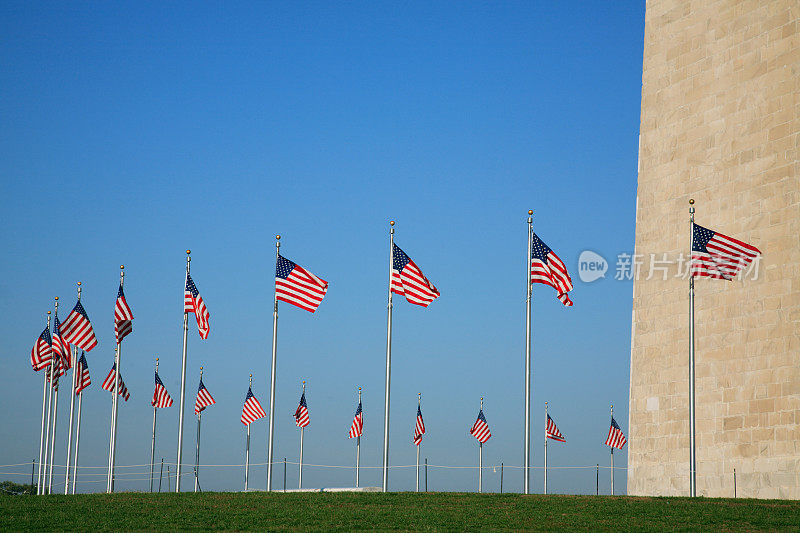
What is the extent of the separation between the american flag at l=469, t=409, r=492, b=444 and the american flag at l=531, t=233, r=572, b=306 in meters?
30.5

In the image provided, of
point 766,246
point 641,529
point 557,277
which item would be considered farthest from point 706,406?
point 641,529

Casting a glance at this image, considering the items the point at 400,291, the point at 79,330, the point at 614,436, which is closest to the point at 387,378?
the point at 400,291

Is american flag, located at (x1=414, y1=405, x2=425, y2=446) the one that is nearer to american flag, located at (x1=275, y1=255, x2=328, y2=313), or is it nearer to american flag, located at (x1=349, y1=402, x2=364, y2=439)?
american flag, located at (x1=349, y1=402, x2=364, y2=439)

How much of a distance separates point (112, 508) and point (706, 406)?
20813mm

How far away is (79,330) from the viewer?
3784 cm

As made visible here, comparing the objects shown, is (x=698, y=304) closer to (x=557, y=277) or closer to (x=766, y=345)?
(x=766, y=345)

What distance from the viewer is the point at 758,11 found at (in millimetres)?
35000

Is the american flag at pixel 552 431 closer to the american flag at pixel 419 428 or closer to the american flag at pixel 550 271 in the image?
the american flag at pixel 419 428

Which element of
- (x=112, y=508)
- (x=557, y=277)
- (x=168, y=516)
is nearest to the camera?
(x=168, y=516)

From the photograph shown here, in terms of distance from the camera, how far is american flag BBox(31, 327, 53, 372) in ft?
141

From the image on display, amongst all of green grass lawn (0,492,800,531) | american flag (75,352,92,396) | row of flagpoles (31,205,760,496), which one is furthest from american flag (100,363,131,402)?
green grass lawn (0,492,800,531)

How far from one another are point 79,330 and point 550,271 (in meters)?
18.7

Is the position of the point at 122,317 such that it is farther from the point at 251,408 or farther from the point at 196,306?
the point at 251,408

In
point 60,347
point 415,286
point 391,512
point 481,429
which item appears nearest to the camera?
point 391,512
